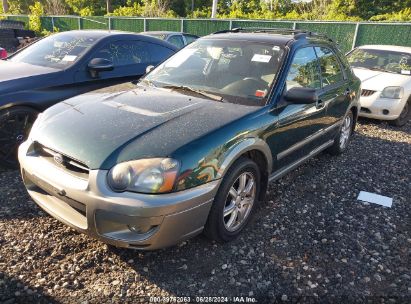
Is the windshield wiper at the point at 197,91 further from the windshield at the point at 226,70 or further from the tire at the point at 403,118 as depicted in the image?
the tire at the point at 403,118

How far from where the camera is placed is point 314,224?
3617 millimetres

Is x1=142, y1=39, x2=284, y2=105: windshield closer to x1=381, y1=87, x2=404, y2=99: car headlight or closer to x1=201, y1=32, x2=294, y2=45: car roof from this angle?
x1=201, y1=32, x2=294, y2=45: car roof

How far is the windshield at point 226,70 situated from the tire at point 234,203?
2.18 ft

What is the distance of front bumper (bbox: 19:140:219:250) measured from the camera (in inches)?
96.5

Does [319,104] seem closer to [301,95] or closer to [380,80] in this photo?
[301,95]

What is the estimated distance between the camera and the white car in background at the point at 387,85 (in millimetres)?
7191

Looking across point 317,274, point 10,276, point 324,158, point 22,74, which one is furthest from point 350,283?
point 22,74

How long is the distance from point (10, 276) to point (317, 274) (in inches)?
89.3

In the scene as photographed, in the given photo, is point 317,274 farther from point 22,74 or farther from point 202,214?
point 22,74

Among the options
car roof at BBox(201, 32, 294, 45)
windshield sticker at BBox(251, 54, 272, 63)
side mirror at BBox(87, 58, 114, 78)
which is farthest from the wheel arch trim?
side mirror at BBox(87, 58, 114, 78)

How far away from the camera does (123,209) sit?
244cm

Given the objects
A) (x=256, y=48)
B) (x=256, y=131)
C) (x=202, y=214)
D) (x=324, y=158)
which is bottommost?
(x=324, y=158)

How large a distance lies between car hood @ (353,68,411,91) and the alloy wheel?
5.11 meters

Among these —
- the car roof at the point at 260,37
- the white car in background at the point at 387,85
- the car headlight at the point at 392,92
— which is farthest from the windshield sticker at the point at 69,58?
the car headlight at the point at 392,92
